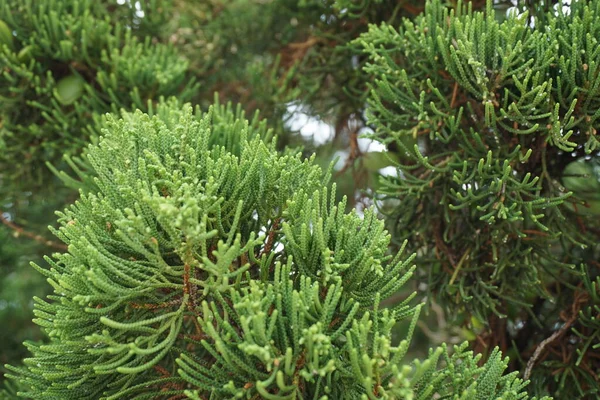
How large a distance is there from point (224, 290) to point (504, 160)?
499 millimetres

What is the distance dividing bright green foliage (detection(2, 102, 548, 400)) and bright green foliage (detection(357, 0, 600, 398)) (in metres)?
0.25

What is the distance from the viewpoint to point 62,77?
4.30 feet

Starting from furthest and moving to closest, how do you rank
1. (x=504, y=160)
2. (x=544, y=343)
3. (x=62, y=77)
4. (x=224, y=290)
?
(x=62, y=77)
(x=544, y=343)
(x=504, y=160)
(x=224, y=290)

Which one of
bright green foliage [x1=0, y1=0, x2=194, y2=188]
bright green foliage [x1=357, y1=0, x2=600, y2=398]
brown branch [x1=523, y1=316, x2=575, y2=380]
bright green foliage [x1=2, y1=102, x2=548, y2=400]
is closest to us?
bright green foliage [x1=2, y1=102, x2=548, y2=400]

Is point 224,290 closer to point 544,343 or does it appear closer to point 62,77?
point 544,343

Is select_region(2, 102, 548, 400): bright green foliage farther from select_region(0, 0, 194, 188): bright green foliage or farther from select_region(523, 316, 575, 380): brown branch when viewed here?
select_region(0, 0, 194, 188): bright green foliage

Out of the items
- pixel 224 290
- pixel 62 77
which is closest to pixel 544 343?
pixel 224 290

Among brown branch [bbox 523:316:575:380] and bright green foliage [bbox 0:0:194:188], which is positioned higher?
bright green foliage [bbox 0:0:194:188]

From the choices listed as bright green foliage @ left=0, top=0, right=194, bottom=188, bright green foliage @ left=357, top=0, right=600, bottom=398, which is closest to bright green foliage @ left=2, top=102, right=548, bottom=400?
bright green foliage @ left=357, top=0, right=600, bottom=398

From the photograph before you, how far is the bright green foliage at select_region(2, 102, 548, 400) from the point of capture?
694mm

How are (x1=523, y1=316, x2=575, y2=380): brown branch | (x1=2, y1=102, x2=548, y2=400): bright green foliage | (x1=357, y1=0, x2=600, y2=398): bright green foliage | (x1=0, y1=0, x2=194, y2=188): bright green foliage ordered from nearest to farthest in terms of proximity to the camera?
(x1=2, y1=102, x2=548, y2=400): bright green foliage
(x1=357, y1=0, x2=600, y2=398): bright green foliage
(x1=523, y1=316, x2=575, y2=380): brown branch
(x1=0, y1=0, x2=194, y2=188): bright green foliage

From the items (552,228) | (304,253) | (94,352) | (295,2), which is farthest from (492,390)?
(295,2)

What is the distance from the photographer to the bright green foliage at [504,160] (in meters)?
0.90

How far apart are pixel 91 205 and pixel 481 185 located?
62cm
